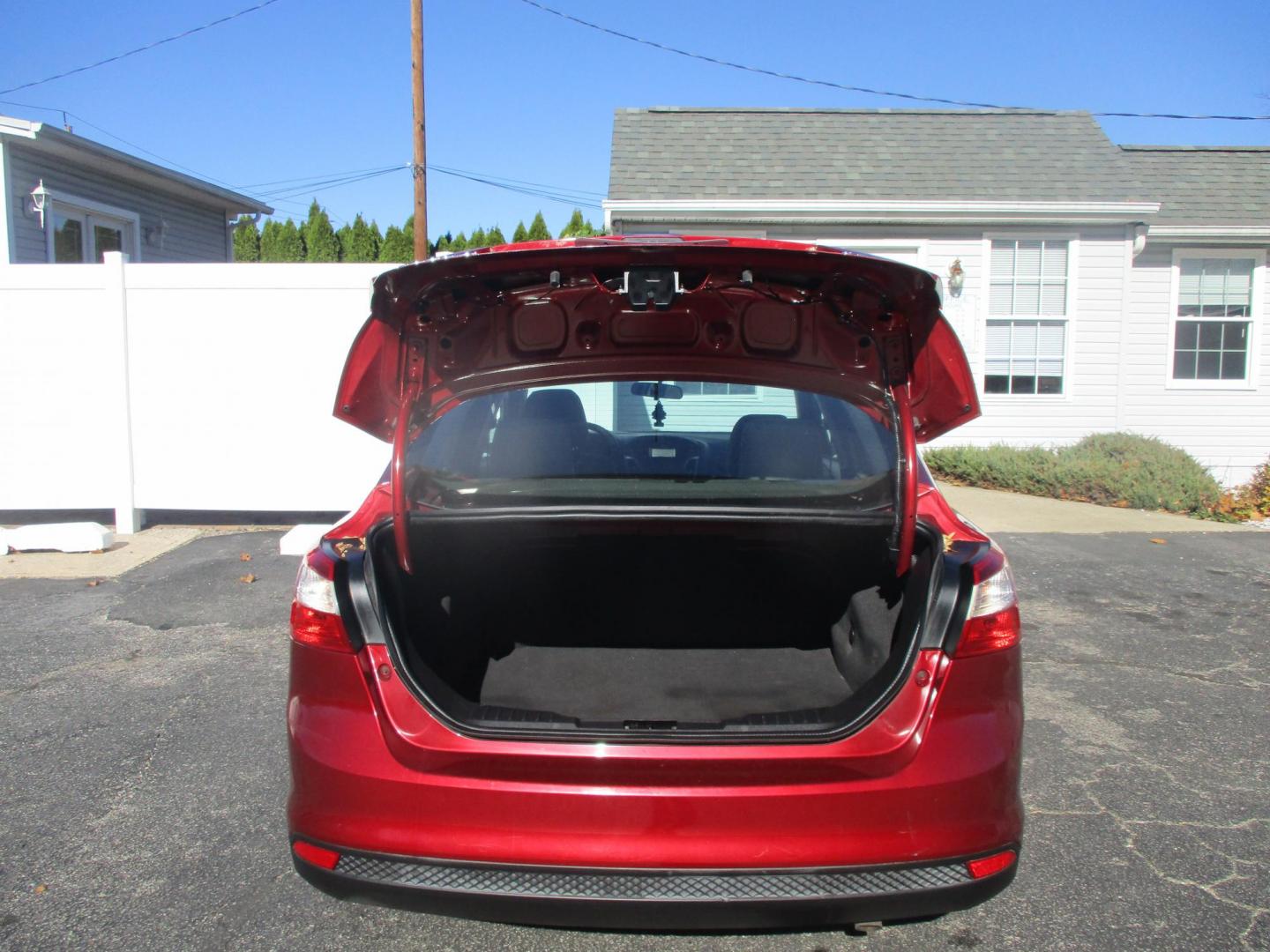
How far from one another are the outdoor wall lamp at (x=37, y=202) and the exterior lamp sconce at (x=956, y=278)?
1080 centimetres

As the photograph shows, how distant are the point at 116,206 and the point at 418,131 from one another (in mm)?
4391

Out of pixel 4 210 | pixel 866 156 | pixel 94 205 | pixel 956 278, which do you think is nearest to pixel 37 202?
pixel 4 210

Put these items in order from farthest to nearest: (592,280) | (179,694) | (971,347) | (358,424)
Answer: (971,347), (179,694), (358,424), (592,280)

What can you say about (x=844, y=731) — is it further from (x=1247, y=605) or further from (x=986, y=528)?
(x=986, y=528)

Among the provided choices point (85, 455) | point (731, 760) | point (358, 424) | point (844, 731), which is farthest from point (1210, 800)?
point (85, 455)

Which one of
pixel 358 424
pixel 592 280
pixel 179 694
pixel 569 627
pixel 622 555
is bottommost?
pixel 179 694

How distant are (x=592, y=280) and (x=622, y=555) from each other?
95cm

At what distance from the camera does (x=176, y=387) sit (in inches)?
304

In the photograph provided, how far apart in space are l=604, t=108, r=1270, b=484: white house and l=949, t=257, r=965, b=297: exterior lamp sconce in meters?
0.03

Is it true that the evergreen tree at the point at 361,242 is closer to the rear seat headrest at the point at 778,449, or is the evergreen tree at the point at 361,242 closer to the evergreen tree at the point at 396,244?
the evergreen tree at the point at 396,244

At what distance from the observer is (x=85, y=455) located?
777 cm

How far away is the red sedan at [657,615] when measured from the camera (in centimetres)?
192

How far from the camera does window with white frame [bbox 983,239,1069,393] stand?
11.2 metres

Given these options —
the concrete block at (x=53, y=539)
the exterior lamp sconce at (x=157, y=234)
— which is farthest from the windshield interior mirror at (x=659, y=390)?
the exterior lamp sconce at (x=157, y=234)
